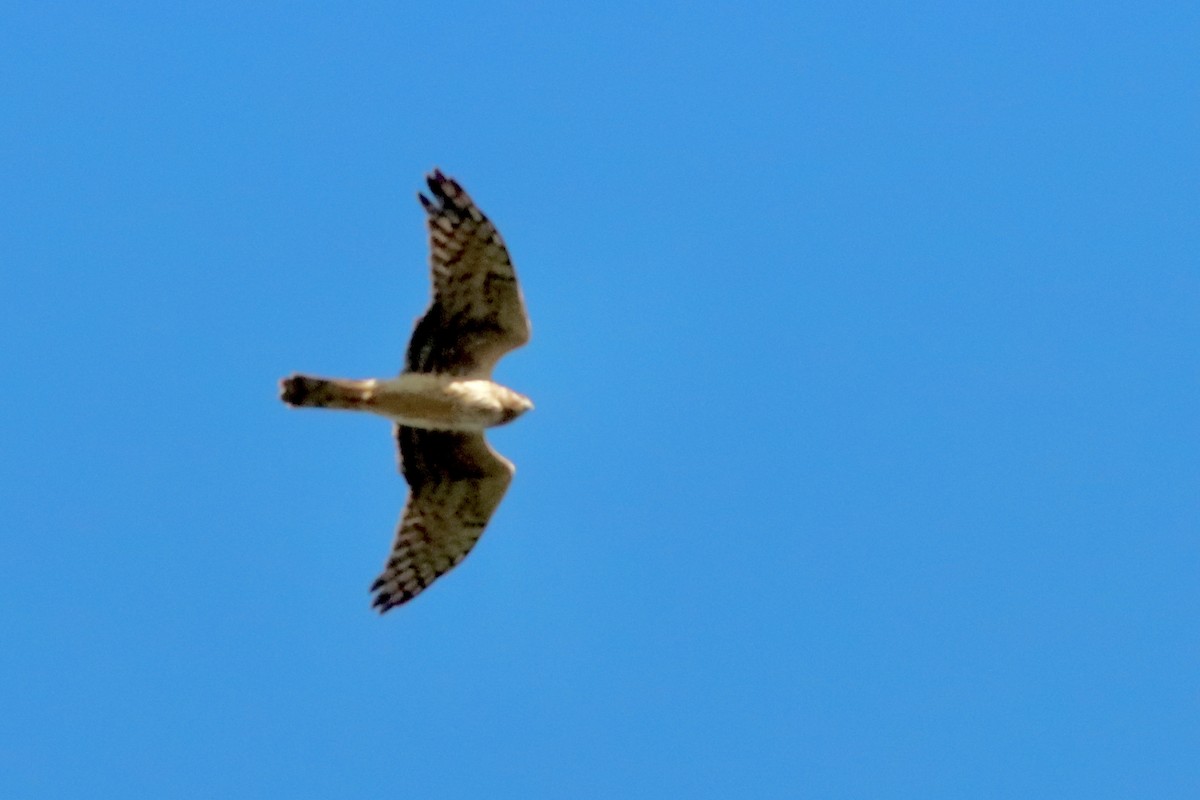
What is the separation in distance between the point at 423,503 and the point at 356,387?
1.49 m

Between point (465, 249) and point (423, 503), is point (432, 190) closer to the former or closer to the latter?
point (465, 249)

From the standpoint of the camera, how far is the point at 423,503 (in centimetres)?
1388

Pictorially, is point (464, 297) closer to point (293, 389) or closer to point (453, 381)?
point (453, 381)

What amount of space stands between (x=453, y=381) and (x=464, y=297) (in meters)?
0.64

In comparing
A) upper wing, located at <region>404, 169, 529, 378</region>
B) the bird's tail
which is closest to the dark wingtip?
the bird's tail

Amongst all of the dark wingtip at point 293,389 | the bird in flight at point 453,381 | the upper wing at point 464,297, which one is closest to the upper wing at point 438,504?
the bird in flight at point 453,381

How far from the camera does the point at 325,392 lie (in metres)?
12.7

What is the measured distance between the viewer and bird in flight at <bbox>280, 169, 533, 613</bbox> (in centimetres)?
1272

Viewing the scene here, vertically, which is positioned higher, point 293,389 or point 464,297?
point 464,297

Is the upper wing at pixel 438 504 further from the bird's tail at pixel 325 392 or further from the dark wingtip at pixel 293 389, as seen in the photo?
the dark wingtip at pixel 293 389

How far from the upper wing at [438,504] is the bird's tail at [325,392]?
93 cm

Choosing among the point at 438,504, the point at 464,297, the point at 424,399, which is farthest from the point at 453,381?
the point at 438,504

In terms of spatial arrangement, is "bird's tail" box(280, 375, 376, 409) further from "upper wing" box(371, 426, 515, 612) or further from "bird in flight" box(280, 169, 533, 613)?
"upper wing" box(371, 426, 515, 612)

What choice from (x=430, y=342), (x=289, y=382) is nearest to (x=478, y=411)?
(x=430, y=342)
